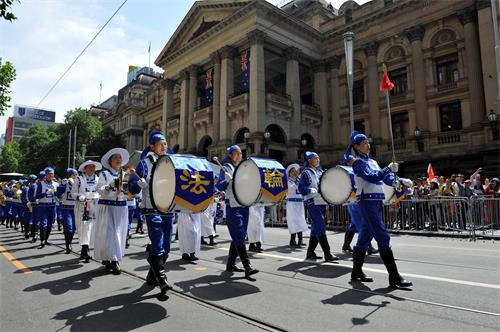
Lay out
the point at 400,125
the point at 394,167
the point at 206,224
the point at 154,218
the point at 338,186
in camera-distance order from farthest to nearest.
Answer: the point at 400,125
the point at 206,224
the point at 338,186
the point at 394,167
the point at 154,218

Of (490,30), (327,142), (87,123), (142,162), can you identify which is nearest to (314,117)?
(327,142)

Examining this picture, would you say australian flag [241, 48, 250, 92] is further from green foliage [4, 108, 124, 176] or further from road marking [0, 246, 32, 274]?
green foliage [4, 108, 124, 176]

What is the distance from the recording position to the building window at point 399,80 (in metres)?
29.6

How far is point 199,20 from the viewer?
3728 cm

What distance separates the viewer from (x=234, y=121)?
3231 cm

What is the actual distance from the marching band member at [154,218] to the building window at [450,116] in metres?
26.7

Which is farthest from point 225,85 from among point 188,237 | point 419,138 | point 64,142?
point 64,142

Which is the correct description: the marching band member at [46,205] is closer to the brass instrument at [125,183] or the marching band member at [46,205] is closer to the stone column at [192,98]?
the brass instrument at [125,183]

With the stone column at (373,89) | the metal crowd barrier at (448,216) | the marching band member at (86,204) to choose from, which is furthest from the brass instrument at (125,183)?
the stone column at (373,89)

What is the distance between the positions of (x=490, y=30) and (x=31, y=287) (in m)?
28.9

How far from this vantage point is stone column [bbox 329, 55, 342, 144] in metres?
33.9

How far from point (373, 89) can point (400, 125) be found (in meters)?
3.96

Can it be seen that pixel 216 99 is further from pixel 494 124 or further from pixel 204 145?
pixel 494 124

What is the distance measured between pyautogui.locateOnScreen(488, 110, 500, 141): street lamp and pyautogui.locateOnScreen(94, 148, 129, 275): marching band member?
23.5 metres
